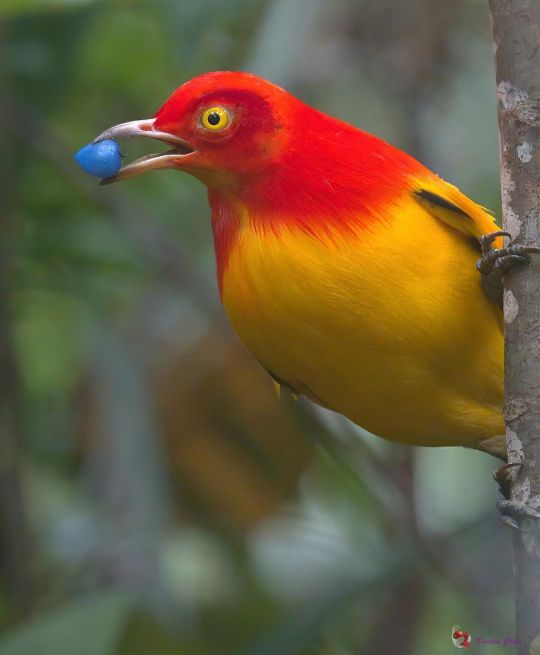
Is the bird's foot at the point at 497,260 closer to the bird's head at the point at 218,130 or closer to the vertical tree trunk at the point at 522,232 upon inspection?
the vertical tree trunk at the point at 522,232

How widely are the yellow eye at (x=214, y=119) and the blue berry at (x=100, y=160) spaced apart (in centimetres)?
23

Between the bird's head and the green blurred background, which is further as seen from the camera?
the green blurred background

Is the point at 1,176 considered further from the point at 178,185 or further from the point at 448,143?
the point at 448,143

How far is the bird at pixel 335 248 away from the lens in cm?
289

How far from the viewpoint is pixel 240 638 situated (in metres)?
4.41

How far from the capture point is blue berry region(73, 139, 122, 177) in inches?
116

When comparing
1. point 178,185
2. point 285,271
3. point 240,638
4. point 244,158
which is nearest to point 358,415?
point 285,271

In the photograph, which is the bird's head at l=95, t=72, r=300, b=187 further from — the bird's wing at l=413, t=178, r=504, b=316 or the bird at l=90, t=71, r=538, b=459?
the bird's wing at l=413, t=178, r=504, b=316

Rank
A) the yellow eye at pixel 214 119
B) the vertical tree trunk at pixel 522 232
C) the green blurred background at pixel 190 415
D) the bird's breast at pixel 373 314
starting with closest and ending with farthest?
the vertical tree trunk at pixel 522 232
the bird's breast at pixel 373 314
the yellow eye at pixel 214 119
the green blurred background at pixel 190 415

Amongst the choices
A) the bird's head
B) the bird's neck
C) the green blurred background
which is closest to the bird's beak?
the bird's head

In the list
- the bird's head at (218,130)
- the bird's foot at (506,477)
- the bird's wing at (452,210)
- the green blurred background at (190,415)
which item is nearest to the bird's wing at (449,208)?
the bird's wing at (452,210)

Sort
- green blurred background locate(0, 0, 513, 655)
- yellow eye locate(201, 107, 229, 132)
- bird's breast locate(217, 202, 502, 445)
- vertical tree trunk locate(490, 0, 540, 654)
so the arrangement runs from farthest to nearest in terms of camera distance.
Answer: green blurred background locate(0, 0, 513, 655) < yellow eye locate(201, 107, 229, 132) < bird's breast locate(217, 202, 502, 445) < vertical tree trunk locate(490, 0, 540, 654)

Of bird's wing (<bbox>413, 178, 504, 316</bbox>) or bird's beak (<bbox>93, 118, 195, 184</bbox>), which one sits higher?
bird's beak (<bbox>93, 118, 195, 184</bbox>)

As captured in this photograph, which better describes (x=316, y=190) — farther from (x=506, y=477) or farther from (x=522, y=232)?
(x=506, y=477)
